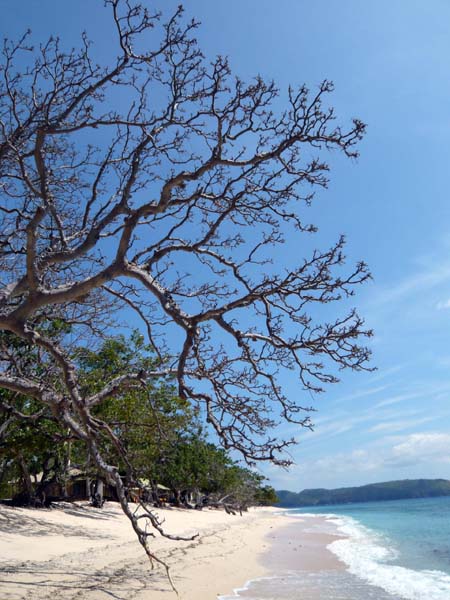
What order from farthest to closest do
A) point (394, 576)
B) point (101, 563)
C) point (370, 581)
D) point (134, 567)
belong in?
point (394, 576)
point (370, 581)
point (101, 563)
point (134, 567)

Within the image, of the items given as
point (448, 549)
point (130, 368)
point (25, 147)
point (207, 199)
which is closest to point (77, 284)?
point (207, 199)

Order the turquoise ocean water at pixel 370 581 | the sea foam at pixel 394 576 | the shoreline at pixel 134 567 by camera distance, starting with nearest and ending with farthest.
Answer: the shoreline at pixel 134 567
the turquoise ocean water at pixel 370 581
the sea foam at pixel 394 576

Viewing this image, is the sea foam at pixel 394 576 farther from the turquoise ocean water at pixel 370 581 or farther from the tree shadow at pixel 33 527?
the tree shadow at pixel 33 527

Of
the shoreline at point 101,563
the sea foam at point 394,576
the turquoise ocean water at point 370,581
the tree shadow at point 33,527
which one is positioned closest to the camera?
the shoreline at point 101,563

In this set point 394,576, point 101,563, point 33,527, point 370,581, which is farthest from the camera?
point 33,527

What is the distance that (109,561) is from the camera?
37.2 feet

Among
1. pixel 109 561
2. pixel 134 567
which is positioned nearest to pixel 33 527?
pixel 109 561

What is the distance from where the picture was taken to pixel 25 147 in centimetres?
774

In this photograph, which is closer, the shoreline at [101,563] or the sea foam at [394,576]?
the shoreline at [101,563]

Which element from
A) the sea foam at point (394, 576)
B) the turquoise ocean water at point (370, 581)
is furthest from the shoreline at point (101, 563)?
the sea foam at point (394, 576)

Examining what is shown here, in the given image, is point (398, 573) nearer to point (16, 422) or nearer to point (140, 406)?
point (140, 406)

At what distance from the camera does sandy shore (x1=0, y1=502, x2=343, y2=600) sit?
808 centimetres

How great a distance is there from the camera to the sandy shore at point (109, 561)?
318 inches

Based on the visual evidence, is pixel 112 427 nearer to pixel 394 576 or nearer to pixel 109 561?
pixel 109 561
